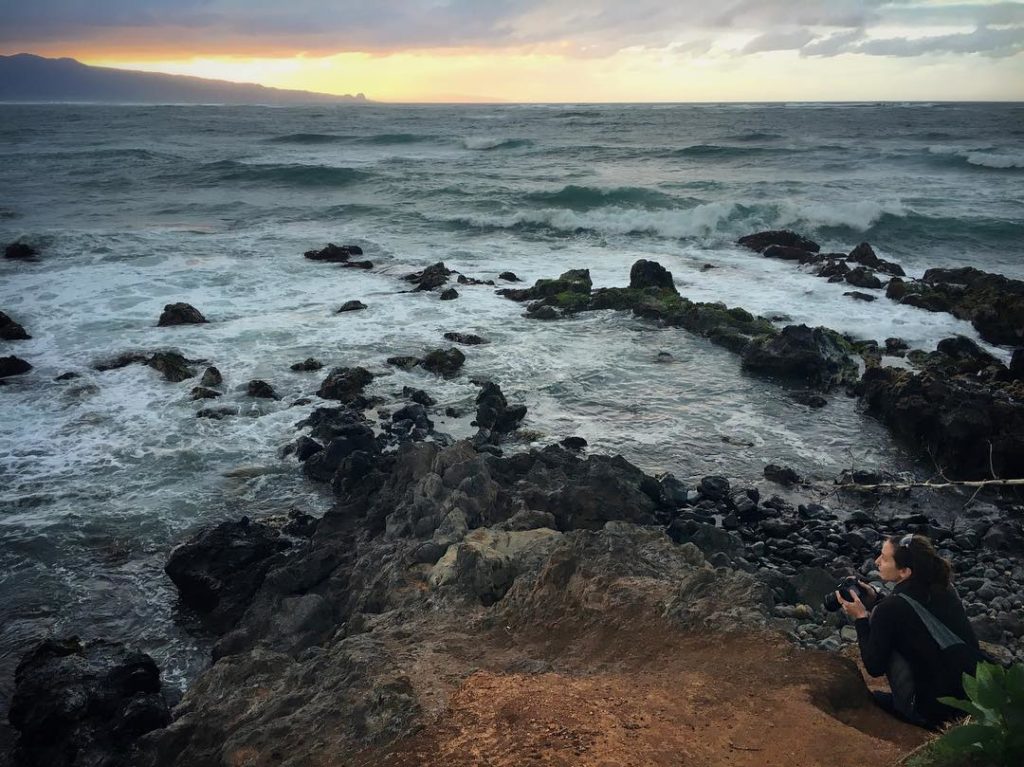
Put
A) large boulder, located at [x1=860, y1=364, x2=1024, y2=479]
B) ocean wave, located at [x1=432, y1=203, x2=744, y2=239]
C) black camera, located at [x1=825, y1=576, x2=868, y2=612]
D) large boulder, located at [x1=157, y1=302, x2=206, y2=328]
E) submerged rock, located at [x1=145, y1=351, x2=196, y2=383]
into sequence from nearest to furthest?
black camera, located at [x1=825, y1=576, x2=868, y2=612], large boulder, located at [x1=860, y1=364, x2=1024, y2=479], submerged rock, located at [x1=145, y1=351, x2=196, y2=383], large boulder, located at [x1=157, y1=302, x2=206, y2=328], ocean wave, located at [x1=432, y1=203, x2=744, y2=239]

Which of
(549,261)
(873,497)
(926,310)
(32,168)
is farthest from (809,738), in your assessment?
(32,168)

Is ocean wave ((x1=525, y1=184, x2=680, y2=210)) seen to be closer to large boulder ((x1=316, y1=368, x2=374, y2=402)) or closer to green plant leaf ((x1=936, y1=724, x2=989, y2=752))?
large boulder ((x1=316, y1=368, x2=374, y2=402))

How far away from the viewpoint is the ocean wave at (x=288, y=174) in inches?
1641

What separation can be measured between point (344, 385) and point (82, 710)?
7.62m

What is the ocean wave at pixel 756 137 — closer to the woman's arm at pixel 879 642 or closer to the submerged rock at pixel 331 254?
the submerged rock at pixel 331 254

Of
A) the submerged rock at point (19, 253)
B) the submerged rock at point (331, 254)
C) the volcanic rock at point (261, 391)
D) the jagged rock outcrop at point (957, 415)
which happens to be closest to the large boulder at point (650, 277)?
the jagged rock outcrop at point (957, 415)

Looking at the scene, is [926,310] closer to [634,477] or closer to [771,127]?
[634,477]

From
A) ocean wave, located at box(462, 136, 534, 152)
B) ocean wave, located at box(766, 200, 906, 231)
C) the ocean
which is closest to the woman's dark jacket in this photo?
the ocean

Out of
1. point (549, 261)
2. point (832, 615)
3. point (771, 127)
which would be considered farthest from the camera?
point (771, 127)

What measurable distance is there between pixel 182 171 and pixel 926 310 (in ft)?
133

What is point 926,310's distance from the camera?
724 inches

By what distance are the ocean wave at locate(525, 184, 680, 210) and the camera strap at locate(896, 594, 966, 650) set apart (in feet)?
104

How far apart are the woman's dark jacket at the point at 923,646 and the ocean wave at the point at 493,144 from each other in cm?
5714

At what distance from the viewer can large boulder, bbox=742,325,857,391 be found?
45.5 feet
